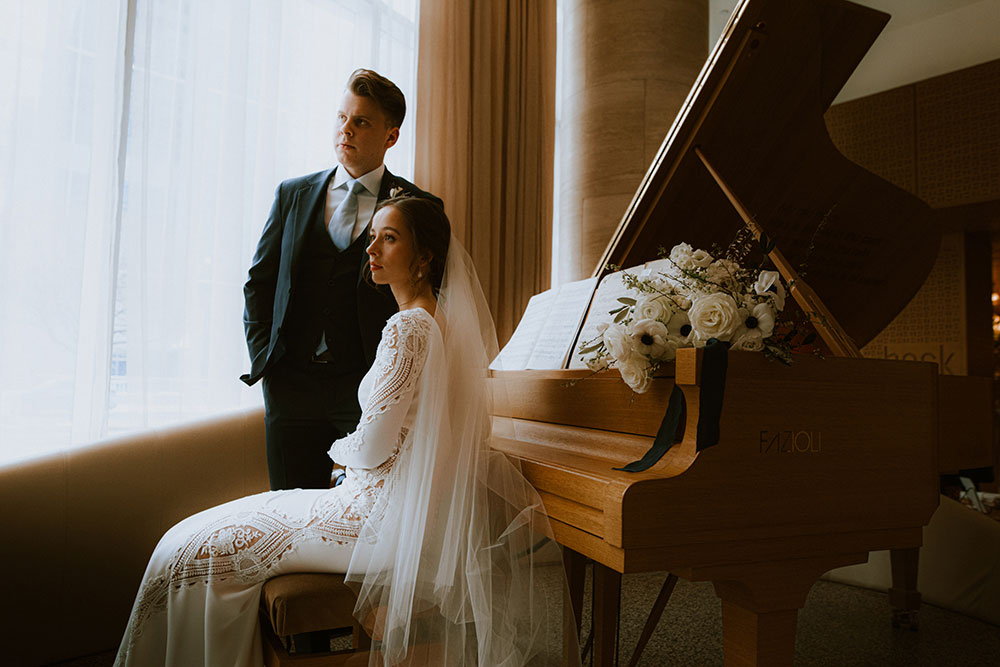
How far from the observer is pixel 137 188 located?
305 cm

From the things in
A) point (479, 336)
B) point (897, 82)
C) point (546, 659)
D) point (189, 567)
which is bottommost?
point (546, 659)

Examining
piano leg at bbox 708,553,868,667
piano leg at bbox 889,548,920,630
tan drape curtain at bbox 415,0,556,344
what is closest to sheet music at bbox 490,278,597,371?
piano leg at bbox 708,553,868,667

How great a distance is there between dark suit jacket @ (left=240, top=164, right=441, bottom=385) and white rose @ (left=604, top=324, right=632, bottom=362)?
0.84 metres

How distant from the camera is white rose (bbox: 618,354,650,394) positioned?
1566 millimetres

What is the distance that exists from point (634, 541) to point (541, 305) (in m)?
1.56

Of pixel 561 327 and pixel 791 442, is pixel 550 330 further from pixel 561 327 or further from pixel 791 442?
pixel 791 442

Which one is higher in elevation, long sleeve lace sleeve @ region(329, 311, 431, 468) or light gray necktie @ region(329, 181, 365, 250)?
light gray necktie @ region(329, 181, 365, 250)

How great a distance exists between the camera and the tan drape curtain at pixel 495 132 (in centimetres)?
423

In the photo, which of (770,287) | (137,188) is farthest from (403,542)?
(137,188)

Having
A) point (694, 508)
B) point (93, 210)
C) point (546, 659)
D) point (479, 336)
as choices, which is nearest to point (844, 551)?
point (694, 508)

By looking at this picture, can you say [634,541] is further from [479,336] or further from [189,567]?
[189,567]

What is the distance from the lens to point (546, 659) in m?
1.63

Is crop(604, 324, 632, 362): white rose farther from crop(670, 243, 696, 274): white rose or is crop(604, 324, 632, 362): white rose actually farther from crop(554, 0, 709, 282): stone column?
crop(554, 0, 709, 282): stone column

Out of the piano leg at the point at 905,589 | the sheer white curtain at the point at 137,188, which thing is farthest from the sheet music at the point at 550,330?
the piano leg at the point at 905,589
